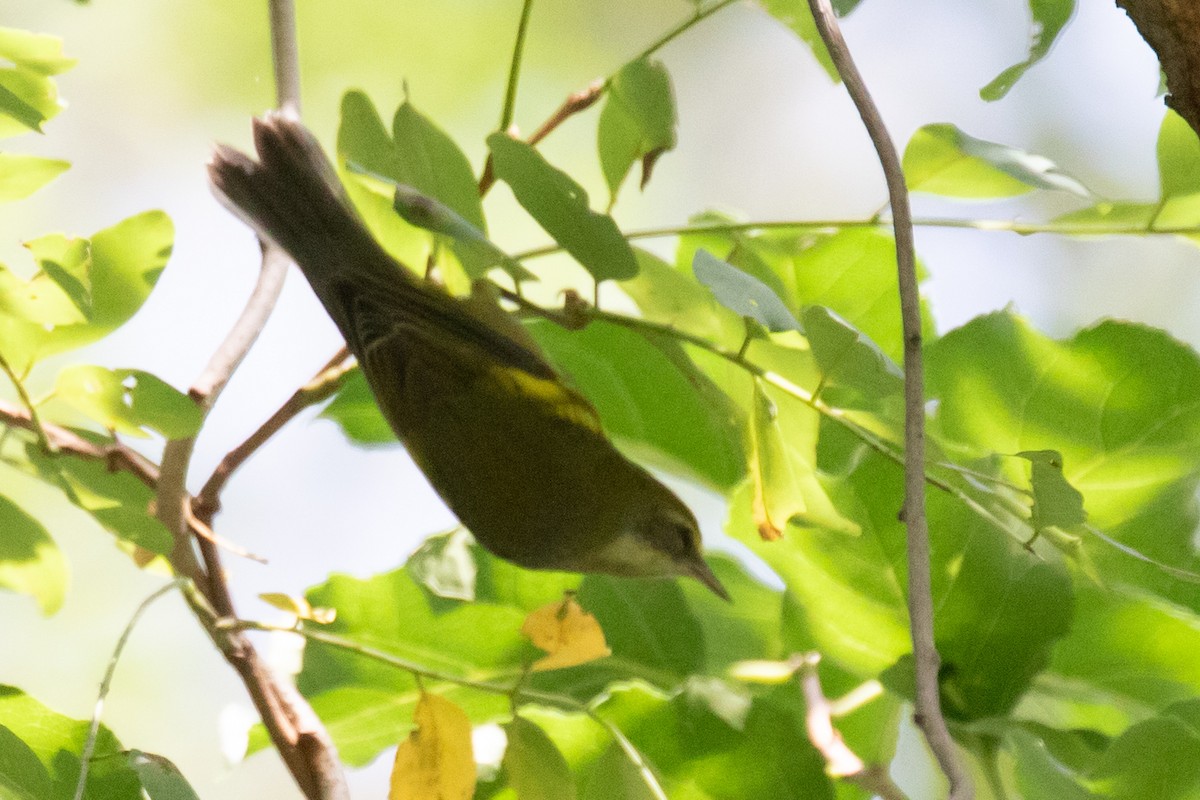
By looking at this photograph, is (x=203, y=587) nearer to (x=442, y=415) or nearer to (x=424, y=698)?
(x=424, y=698)

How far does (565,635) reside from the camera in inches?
26.2

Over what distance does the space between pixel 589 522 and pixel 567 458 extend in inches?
4.0

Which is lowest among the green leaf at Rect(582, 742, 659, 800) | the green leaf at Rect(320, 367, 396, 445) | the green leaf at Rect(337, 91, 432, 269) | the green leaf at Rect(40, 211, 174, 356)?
the green leaf at Rect(582, 742, 659, 800)

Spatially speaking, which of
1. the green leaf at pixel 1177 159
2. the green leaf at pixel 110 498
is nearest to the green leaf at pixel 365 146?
the green leaf at pixel 110 498

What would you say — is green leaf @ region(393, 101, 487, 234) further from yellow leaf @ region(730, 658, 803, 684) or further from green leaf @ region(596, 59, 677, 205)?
yellow leaf @ region(730, 658, 803, 684)

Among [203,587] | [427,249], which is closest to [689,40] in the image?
[427,249]

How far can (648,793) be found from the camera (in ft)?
1.98

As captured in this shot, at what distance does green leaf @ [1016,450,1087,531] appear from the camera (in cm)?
53

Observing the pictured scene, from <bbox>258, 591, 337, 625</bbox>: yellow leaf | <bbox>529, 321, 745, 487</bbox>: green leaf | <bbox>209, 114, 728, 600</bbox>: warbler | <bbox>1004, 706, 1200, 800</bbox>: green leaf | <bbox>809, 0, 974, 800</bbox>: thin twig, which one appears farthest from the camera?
<bbox>209, 114, 728, 600</bbox>: warbler

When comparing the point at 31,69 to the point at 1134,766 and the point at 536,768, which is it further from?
the point at 1134,766

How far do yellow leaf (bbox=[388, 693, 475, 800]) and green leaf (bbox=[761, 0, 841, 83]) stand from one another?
456 mm

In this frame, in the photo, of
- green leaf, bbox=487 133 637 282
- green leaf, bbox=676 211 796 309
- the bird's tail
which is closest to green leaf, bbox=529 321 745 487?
green leaf, bbox=676 211 796 309

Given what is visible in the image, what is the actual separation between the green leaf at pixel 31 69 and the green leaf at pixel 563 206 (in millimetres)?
260

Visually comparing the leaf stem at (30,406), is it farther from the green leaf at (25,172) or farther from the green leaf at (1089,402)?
the green leaf at (1089,402)
